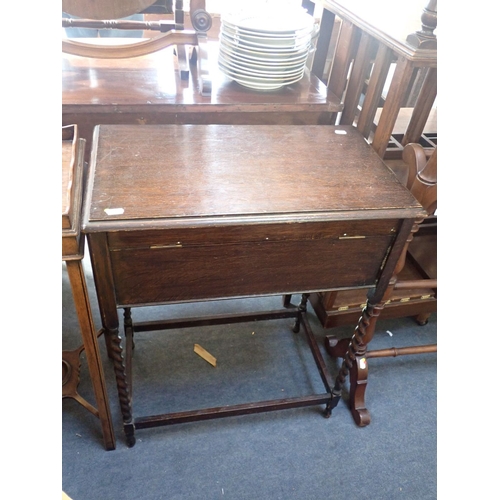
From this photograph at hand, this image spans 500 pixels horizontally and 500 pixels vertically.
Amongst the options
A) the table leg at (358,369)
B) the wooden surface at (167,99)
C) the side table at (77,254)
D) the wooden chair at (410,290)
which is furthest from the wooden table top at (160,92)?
the table leg at (358,369)

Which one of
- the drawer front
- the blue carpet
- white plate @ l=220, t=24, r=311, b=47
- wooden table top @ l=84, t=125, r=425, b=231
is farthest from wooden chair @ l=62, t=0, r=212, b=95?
the blue carpet

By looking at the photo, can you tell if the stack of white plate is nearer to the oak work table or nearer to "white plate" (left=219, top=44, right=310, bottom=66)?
"white plate" (left=219, top=44, right=310, bottom=66)

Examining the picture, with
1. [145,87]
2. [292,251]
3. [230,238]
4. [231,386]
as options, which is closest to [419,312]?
[231,386]

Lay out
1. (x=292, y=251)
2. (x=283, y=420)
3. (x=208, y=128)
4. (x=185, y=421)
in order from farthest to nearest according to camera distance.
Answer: (x=283, y=420) < (x=185, y=421) < (x=208, y=128) < (x=292, y=251)

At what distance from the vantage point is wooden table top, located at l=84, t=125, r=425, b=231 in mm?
807

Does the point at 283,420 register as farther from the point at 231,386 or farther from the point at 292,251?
the point at 292,251

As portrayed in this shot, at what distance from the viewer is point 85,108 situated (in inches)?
46.5

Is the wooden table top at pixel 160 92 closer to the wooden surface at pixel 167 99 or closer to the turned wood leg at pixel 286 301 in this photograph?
the wooden surface at pixel 167 99

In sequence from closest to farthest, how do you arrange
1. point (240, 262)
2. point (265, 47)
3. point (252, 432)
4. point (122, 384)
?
point (240, 262) → point (122, 384) → point (265, 47) → point (252, 432)

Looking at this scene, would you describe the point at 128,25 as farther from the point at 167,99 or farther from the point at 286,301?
the point at 286,301

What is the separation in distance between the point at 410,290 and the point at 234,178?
0.86 meters

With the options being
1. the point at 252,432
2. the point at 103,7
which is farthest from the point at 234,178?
the point at 252,432

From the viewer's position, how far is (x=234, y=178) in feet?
2.99

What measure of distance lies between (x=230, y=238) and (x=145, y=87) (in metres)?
0.70
